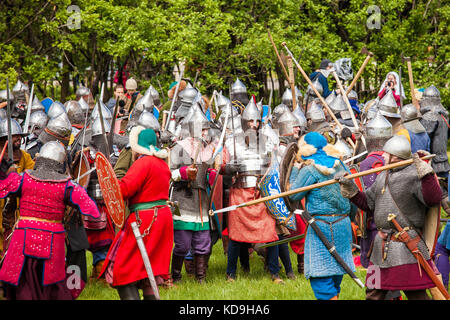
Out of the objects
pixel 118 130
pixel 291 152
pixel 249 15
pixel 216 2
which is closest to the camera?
pixel 291 152

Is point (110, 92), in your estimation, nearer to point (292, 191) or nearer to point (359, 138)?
point (359, 138)

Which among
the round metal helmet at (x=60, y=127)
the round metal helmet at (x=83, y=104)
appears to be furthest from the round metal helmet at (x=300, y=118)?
the round metal helmet at (x=60, y=127)

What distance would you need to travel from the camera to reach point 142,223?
18.0ft

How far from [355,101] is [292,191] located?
6474 millimetres

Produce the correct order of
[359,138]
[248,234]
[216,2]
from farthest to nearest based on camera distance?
[216,2]
[359,138]
[248,234]

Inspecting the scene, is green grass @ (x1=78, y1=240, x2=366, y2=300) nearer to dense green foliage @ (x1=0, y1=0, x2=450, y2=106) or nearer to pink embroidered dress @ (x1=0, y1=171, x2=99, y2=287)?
pink embroidered dress @ (x1=0, y1=171, x2=99, y2=287)

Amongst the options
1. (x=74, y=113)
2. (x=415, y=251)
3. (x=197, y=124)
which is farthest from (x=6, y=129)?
(x=415, y=251)

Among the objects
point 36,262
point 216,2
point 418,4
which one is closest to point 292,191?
point 36,262

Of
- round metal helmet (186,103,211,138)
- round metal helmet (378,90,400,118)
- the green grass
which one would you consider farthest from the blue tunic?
round metal helmet (378,90,400,118)

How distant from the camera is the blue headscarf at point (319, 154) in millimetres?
5542

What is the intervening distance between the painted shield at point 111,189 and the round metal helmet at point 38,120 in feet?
11.6

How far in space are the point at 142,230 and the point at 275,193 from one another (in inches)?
74.2

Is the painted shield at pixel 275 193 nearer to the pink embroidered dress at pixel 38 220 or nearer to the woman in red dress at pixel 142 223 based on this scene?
the woman in red dress at pixel 142 223

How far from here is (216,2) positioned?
13906 mm
